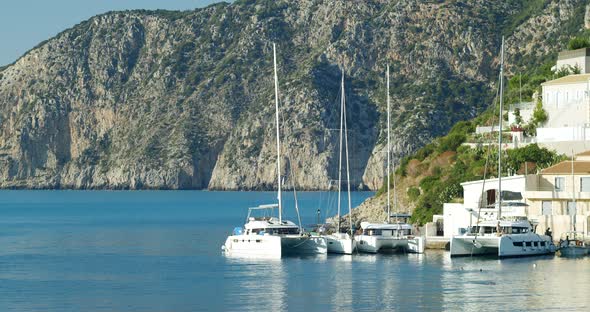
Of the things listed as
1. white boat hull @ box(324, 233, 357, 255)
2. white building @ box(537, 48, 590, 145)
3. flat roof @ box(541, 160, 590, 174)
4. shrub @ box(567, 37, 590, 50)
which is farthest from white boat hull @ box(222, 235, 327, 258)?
shrub @ box(567, 37, 590, 50)

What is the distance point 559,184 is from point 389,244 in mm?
10432

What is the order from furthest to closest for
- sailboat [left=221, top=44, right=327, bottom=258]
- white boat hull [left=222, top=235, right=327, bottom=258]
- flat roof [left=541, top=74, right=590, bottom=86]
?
flat roof [left=541, top=74, right=590, bottom=86]
sailboat [left=221, top=44, right=327, bottom=258]
white boat hull [left=222, top=235, right=327, bottom=258]

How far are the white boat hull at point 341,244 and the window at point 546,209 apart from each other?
11.2 meters

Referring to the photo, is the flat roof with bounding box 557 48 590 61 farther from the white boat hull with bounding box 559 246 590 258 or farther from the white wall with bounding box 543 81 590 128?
the white boat hull with bounding box 559 246 590 258

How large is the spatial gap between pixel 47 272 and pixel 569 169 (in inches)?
1196

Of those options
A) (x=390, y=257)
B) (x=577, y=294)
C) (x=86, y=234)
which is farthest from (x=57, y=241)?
(x=577, y=294)

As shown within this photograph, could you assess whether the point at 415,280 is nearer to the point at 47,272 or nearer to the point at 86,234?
the point at 47,272

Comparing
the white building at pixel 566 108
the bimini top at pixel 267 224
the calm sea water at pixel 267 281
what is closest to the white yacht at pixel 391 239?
the calm sea water at pixel 267 281

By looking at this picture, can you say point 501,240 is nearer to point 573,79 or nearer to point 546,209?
point 546,209

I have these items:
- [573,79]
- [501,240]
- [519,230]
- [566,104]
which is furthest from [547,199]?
[573,79]

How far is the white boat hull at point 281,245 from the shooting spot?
259 feet

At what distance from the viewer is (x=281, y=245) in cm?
7888

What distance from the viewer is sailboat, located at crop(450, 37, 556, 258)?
242ft

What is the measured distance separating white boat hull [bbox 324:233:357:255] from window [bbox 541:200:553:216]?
11.2m
